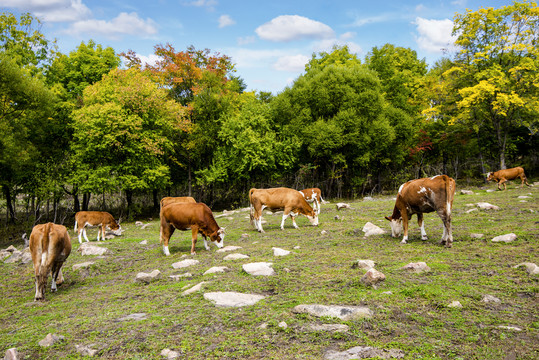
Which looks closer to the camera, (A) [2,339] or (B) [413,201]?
(A) [2,339]

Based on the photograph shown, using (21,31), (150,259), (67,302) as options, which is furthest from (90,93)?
(67,302)

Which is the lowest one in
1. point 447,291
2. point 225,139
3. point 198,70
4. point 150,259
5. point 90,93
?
Result: point 150,259

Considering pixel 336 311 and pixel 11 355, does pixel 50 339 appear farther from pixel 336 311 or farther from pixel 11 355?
pixel 336 311

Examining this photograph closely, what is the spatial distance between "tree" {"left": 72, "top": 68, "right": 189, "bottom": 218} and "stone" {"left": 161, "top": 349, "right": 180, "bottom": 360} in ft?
82.5

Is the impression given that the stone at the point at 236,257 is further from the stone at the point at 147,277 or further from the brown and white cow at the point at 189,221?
the brown and white cow at the point at 189,221

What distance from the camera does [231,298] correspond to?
21.6 ft

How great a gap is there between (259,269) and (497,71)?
33297mm

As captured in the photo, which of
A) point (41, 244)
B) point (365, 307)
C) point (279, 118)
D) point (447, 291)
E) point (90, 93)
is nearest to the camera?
point (365, 307)

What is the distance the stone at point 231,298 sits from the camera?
6.33 meters

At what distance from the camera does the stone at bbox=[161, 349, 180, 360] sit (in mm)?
4577

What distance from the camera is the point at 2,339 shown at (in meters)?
5.79

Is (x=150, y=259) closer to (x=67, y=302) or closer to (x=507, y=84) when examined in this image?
(x=67, y=302)

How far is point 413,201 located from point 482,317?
630cm

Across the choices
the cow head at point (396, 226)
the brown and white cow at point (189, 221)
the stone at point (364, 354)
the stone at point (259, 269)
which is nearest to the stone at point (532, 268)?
the stone at point (364, 354)
